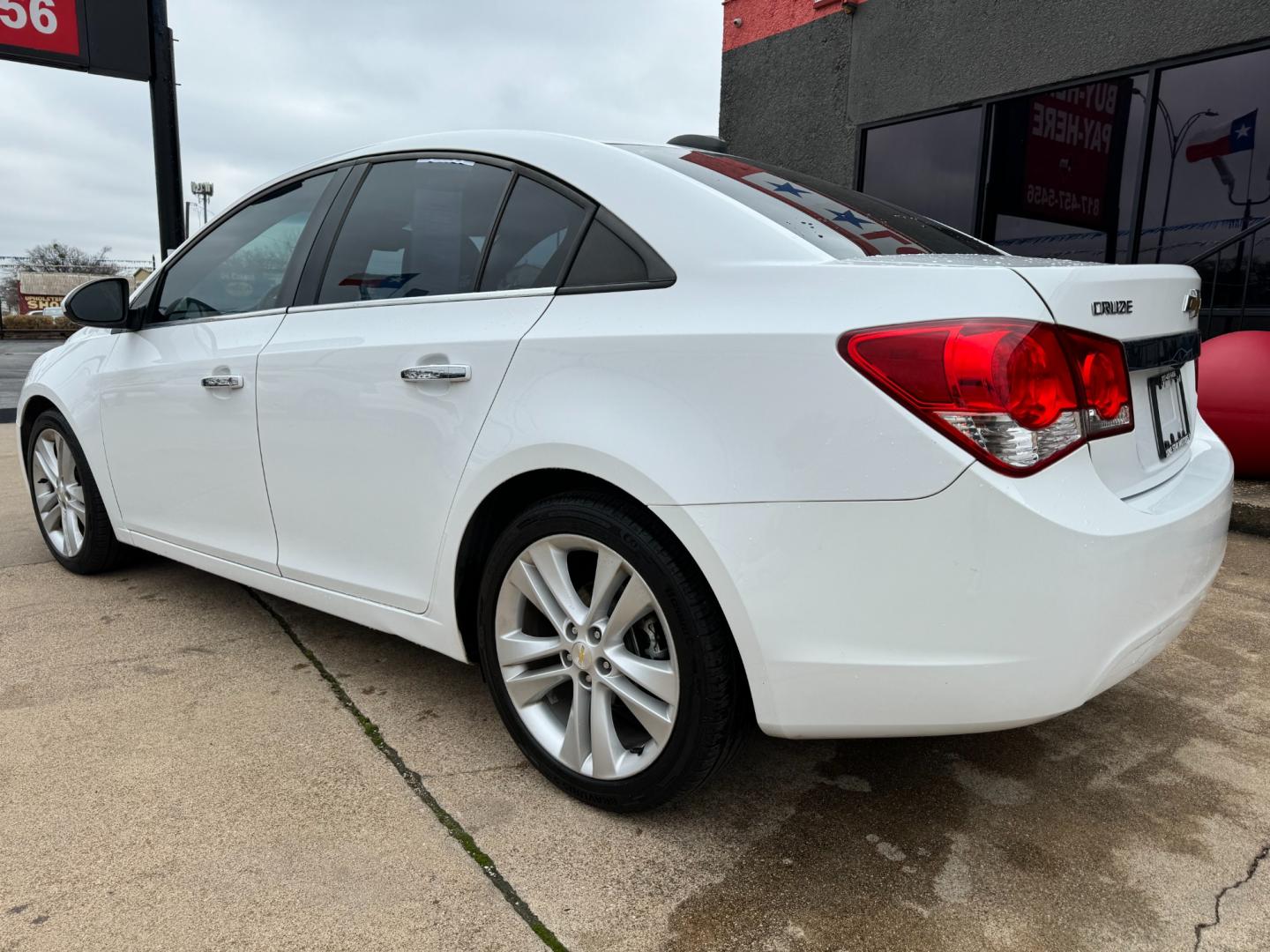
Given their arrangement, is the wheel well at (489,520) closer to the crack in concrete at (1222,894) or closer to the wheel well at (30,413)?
the crack in concrete at (1222,894)

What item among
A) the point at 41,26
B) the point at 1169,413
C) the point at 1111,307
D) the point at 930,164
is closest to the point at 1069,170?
the point at 930,164

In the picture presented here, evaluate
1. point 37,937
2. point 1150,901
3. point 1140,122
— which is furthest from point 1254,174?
point 37,937

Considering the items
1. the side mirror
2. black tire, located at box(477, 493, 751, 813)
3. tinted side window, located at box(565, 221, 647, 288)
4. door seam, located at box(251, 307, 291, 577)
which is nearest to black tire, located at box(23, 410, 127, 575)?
the side mirror

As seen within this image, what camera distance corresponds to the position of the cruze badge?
1675mm

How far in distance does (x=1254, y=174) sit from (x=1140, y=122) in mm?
807

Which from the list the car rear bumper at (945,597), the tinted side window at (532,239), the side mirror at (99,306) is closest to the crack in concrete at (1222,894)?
the car rear bumper at (945,597)

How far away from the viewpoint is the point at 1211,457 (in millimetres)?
2207

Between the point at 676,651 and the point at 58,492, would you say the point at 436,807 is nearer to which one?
the point at 676,651

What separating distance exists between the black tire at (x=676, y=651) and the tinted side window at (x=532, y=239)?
0.54m

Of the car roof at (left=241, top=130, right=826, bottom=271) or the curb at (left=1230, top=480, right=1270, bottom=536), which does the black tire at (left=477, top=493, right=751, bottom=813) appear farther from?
the curb at (left=1230, top=480, right=1270, bottom=536)

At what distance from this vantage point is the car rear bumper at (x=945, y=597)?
1.51 metres

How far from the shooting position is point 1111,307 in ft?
5.64

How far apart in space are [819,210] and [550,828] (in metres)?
1.53

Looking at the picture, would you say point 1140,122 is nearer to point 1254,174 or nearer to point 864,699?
point 1254,174
